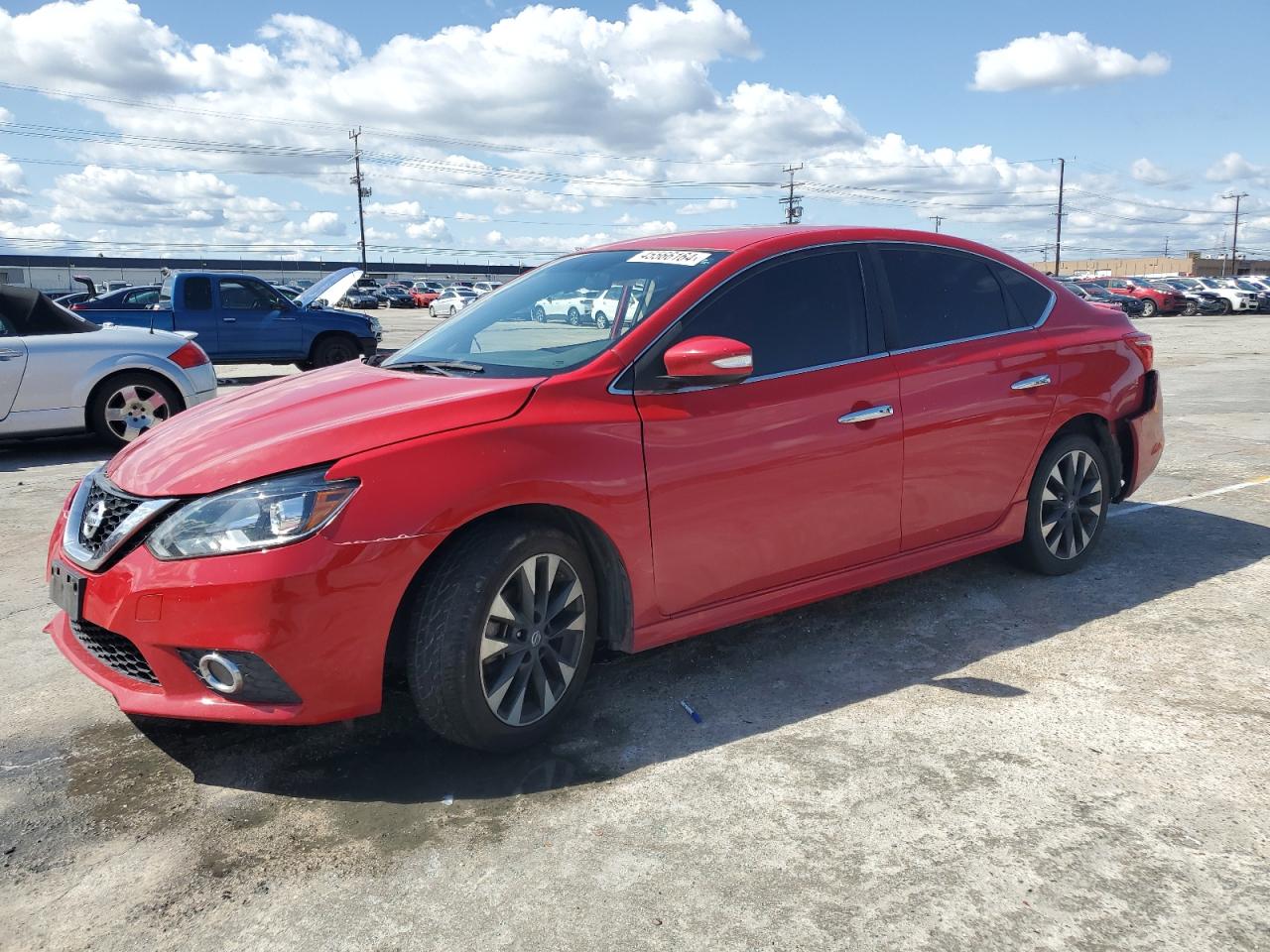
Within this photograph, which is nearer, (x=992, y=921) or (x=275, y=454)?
(x=992, y=921)

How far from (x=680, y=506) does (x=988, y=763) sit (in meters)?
1.25

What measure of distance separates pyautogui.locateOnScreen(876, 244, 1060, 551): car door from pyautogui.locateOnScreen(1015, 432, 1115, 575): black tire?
169 mm

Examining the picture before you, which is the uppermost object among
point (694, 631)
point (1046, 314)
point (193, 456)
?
point (1046, 314)

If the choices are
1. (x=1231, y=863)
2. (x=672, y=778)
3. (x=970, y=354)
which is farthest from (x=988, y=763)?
(x=970, y=354)

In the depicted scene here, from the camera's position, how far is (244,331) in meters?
15.5

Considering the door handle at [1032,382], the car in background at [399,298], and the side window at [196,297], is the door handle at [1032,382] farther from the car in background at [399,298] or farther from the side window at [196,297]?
the car in background at [399,298]

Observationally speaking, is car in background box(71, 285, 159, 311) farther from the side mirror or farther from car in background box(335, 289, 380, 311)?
car in background box(335, 289, 380, 311)

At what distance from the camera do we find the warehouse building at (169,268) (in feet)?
264

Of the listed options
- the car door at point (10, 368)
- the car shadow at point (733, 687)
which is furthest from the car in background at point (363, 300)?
the car shadow at point (733, 687)

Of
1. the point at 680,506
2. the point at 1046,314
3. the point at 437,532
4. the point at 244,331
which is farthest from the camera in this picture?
the point at 244,331

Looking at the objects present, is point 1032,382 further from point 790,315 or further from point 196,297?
point 196,297

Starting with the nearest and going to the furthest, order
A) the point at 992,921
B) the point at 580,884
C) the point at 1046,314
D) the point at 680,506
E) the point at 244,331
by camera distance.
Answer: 1. the point at 992,921
2. the point at 580,884
3. the point at 680,506
4. the point at 1046,314
5. the point at 244,331

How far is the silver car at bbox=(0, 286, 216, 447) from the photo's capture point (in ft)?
28.5

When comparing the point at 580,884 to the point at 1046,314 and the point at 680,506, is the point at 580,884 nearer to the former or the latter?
the point at 680,506
